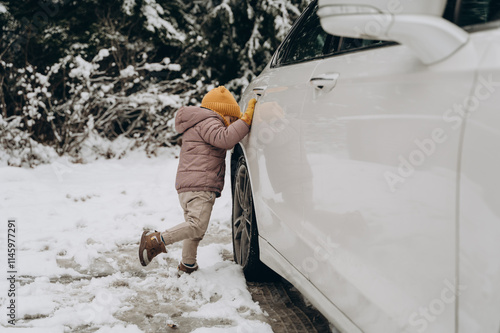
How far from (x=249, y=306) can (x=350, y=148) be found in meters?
1.52

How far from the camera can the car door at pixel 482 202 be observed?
1.10 meters

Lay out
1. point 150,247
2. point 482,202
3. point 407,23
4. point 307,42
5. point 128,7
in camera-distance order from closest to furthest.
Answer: point 482,202, point 407,23, point 307,42, point 150,247, point 128,7

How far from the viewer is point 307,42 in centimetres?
275

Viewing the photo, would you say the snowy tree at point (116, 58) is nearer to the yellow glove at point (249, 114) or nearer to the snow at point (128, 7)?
the snow at point (128, 7)

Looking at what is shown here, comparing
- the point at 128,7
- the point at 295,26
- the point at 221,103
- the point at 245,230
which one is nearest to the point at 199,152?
the point at 221,103

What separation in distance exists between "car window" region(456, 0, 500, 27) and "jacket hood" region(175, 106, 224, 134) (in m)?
2.20

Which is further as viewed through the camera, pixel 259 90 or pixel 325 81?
pixel 259 90

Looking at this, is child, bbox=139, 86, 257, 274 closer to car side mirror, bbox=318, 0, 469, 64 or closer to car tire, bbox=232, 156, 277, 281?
car tire, bbox=232, 156, 277, 281

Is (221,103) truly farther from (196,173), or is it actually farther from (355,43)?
(355,43)

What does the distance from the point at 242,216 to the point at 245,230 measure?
0.16 m

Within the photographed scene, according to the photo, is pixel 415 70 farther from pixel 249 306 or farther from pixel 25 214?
pixel 25 214

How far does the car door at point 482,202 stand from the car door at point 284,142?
959 millimetres

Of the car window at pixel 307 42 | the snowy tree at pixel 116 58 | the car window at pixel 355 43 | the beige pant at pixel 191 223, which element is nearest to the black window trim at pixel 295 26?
the car window at pixel 307 42

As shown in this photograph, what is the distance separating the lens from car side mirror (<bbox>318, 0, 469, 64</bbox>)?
1252 mm
